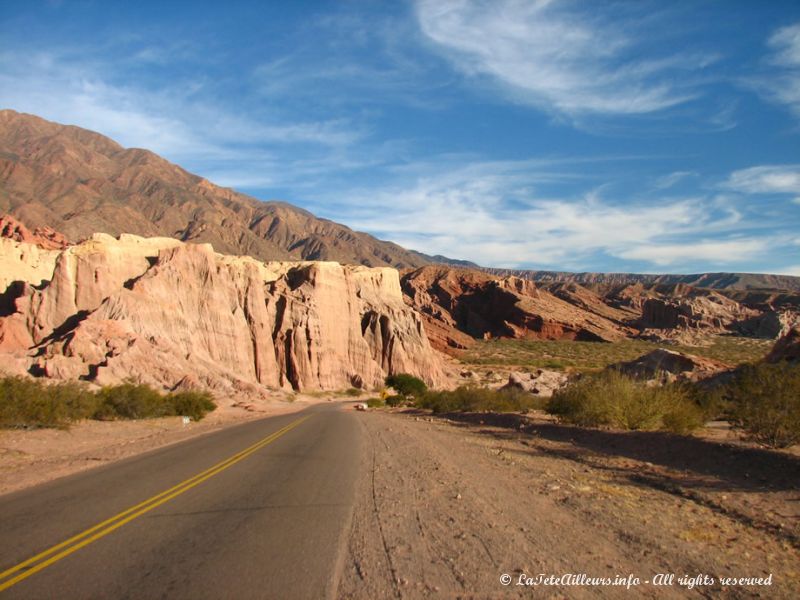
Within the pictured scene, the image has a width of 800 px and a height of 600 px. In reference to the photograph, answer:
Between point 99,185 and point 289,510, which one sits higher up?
point 99,185

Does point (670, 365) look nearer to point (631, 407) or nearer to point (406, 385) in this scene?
point (406, 385)

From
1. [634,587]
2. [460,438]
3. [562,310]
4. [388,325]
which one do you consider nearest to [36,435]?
[460,438]

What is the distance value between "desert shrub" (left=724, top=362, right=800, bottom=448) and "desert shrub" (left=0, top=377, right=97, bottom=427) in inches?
854

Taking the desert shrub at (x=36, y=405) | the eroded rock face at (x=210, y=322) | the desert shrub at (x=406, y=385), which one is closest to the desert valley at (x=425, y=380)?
the eroded rock face at (x=210, y=322)

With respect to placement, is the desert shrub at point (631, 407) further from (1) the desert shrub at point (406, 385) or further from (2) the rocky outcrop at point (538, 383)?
(1) the desert shrub at point (406, 385)

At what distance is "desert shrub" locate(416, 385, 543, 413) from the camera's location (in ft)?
104

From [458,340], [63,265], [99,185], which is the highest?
[99,185]

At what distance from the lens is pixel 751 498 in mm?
9281

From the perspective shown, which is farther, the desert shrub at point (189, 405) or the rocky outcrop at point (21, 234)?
the rocky outcrop at point (21, 234)

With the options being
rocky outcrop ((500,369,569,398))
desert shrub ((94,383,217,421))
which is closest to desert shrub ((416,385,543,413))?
rocky outcrop ((500,369,569,398))

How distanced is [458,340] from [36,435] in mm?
89511

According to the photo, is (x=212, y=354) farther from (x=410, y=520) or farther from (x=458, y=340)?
(x=458, y=340)

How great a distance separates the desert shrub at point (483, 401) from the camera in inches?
1246

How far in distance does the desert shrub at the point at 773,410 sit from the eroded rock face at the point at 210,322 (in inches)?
1206
